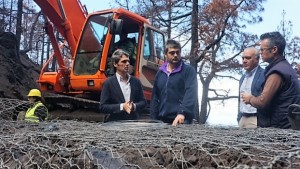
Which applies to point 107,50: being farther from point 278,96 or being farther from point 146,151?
point 146,151

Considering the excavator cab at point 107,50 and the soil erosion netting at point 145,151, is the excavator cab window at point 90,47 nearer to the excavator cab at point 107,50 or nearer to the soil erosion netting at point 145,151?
the excavator cab at point 107,50

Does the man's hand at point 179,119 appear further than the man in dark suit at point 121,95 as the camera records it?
No

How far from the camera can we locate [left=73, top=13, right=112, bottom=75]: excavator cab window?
8.58 metres

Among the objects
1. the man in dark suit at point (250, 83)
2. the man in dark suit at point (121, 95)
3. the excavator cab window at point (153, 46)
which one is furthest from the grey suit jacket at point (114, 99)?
the excavator cab window at point (153, 46)

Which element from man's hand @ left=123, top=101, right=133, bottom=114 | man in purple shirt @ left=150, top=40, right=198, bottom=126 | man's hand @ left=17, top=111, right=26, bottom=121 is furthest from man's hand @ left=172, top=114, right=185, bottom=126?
man's hand @ left=17, top=111, right=26, bottom=121

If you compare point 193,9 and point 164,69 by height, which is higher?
point 193,9

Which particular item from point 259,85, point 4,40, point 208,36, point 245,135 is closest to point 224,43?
point 208,36

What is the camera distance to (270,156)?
6.37ft

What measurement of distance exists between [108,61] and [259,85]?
13.9 feet

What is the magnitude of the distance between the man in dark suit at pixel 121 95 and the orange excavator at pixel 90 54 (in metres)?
3.40

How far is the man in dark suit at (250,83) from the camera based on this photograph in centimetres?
455

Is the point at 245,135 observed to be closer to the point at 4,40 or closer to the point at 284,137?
the point at 284,137

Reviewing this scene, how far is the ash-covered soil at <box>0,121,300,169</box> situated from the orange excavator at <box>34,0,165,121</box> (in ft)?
17.4

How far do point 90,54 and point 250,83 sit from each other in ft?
15.3
